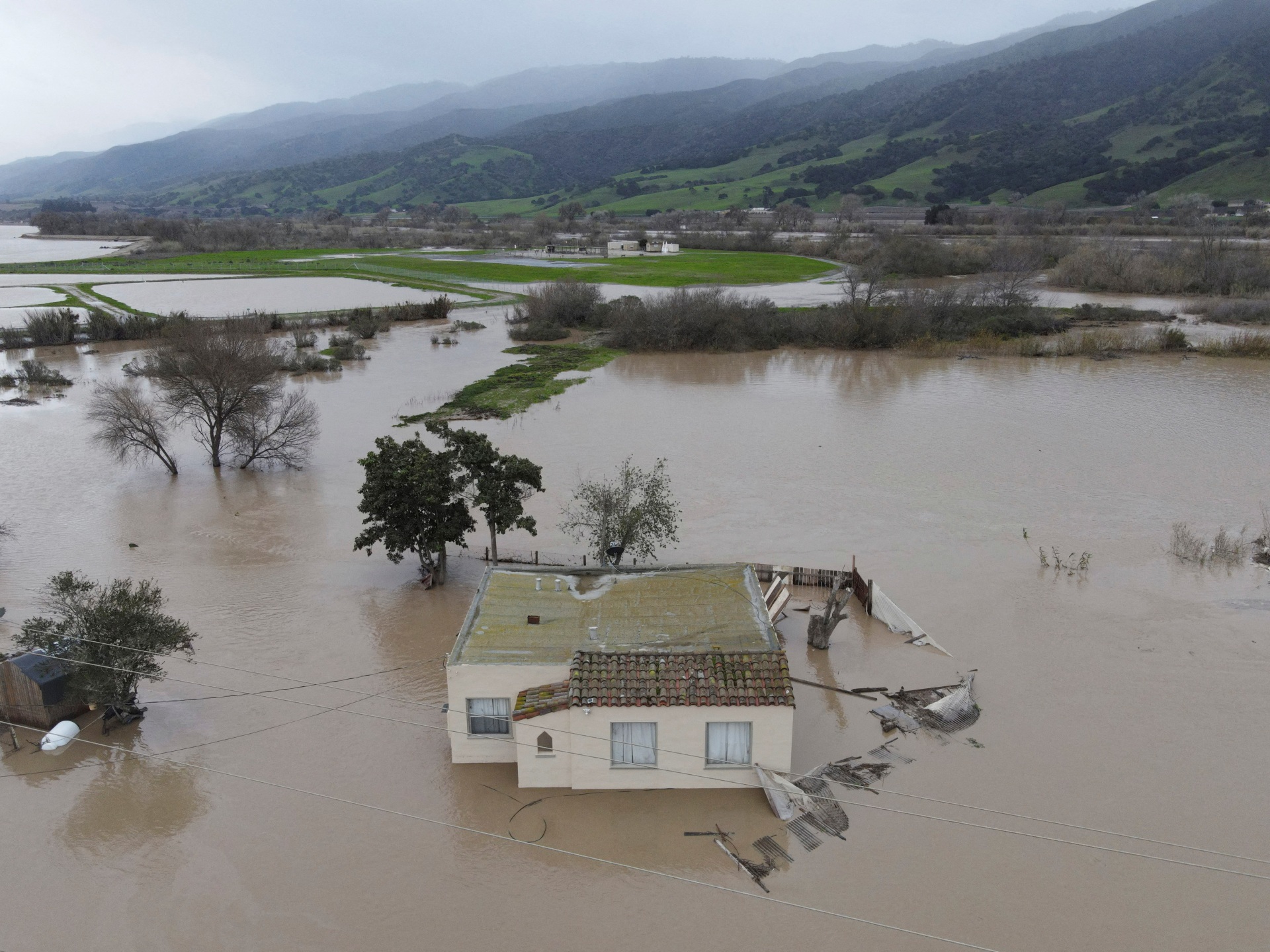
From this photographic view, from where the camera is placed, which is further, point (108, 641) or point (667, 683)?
point (108, 641)

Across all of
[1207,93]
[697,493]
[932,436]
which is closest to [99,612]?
[697,493]

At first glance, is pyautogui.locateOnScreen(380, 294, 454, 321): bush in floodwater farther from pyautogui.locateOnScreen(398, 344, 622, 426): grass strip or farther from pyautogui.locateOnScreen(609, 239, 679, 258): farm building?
pyautogui.locateOnScreen(609, 239, 679, 258): farm building

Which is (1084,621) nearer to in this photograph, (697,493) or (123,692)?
(697,493)

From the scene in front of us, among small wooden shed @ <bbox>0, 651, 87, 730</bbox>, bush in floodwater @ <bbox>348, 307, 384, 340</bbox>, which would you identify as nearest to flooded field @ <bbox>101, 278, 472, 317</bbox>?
bush in floodwater @ <bbox>348, 307, 384, 340</bbox>

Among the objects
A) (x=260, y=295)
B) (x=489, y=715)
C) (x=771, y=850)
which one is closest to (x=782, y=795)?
(x=771, y=850)

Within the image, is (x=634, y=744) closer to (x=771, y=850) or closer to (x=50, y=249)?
(x=771, y=850)

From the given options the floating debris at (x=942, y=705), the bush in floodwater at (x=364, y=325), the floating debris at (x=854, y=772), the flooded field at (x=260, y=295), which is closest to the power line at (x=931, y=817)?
the floating debris at (x=854, y=772)
